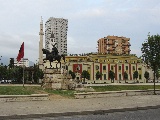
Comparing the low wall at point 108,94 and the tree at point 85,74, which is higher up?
the tree at point 85,74

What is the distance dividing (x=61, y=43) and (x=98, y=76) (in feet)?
317

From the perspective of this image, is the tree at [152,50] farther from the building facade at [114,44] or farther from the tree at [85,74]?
the building facade at [114,44]

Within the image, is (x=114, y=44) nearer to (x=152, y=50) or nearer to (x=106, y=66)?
(x=106, y=66)

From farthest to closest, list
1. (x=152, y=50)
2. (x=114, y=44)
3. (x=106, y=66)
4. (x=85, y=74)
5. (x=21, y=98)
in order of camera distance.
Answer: (x=114, y=44), (x=106, y=66), (x=85, y=74), (x=152, y=50), (x=21, y=98)

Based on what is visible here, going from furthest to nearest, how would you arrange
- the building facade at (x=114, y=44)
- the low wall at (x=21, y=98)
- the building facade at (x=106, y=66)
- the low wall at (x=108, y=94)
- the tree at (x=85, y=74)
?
the building facade at (x=114, y=44), the building facade at (x=106, y=66), the tree at (x=85, y=74), the low wall at (x=108, y=94), the low wall at (x=21, y=98)

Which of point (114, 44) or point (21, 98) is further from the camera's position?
point (114, 44)

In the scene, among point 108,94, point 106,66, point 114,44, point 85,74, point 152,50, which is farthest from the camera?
point 114,44

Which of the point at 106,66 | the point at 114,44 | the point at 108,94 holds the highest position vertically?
the point at 114,44

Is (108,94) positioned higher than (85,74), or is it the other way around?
(85,74)

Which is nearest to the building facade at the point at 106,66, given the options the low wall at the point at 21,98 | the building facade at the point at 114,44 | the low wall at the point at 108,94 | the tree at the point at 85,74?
the tree at the point at 85,74

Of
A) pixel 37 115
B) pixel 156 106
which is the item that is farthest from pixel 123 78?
pixel 37 115

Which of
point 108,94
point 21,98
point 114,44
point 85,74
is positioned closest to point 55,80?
point 108,94

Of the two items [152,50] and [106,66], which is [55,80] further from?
[106,66]

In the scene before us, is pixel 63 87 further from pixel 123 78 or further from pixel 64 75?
pixel 123 78
